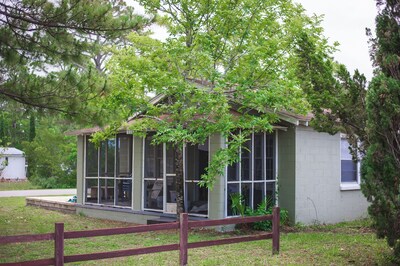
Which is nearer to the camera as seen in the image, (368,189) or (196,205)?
(368,189)

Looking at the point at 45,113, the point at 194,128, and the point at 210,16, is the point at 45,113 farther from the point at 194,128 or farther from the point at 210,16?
the point at 210,16

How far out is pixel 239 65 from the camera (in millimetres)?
13070

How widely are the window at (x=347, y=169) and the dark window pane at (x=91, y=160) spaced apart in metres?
7.92

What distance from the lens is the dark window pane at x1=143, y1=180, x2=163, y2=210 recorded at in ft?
49.9

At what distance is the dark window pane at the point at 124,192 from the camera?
636 inches

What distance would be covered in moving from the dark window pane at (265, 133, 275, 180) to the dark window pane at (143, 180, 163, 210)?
3.10 m

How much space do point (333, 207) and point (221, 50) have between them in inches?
240

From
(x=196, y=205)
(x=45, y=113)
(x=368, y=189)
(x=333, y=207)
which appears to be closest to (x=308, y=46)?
(x=368, y=189)

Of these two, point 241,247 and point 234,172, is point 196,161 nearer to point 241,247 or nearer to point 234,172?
point 234,172

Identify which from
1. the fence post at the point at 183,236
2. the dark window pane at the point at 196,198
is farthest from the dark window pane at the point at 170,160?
the fence post at the point at 183,236

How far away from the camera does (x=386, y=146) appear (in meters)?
8.37

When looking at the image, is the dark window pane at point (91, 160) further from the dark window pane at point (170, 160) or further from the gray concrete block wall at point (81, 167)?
the dark window pane at point (170, 160)

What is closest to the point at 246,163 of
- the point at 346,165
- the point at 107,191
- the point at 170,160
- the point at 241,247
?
the point at 170,160

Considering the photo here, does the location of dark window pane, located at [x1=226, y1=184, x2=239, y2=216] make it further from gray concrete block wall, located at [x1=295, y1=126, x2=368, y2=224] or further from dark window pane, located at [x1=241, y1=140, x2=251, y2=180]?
gray concrete block wall, located at [x1=295, y1=126, x2=368, y2=224]
